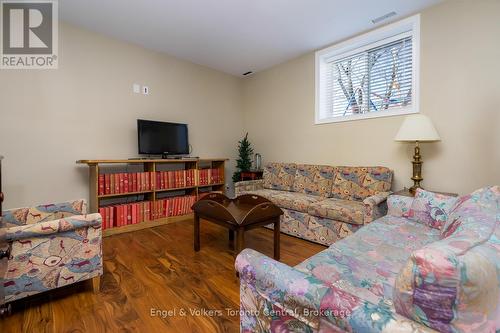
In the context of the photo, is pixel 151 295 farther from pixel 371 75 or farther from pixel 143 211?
pixel 371 75

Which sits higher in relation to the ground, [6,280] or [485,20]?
[485,20]

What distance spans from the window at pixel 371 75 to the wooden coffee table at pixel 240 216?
1943 millimetres

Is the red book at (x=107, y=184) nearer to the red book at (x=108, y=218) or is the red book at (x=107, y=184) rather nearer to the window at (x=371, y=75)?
the red book at (x=108, y=218)

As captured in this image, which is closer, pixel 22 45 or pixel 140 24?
pixel 22 45

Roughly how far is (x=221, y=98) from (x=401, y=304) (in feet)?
14.4

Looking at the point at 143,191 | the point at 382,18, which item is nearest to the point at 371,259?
the point at 382,18

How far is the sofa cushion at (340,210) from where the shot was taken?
2472mm

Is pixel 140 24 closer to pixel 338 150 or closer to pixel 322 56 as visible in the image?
pixel 322 56

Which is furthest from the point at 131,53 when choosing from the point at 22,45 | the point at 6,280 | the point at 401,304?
the point at 401,304

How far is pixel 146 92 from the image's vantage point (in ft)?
12.0

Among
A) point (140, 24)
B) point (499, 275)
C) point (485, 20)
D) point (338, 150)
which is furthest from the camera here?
point (338, 150)

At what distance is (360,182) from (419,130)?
0.86 meters

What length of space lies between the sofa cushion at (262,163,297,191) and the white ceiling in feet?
5.88

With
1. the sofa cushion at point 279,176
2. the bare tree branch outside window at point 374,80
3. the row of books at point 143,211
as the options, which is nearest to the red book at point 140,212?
the row of books at point 143,211
